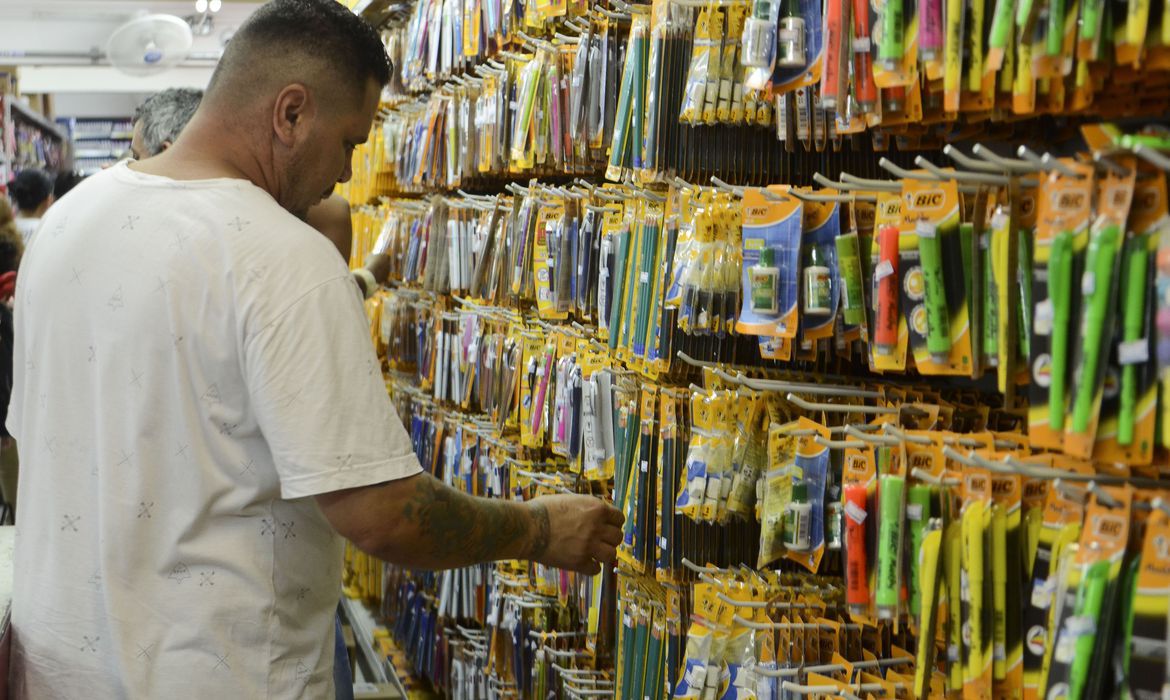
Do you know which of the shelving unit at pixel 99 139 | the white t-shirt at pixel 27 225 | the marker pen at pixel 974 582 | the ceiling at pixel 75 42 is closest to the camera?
the marker pen at pixel 974 582

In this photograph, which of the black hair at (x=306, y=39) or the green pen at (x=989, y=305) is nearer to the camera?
the green pen at (x=989, y=305)

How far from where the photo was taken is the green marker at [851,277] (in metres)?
1.73

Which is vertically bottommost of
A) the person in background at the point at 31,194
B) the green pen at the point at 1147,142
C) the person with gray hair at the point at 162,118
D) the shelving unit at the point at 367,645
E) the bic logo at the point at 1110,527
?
the shelving unit at the point at 367,645

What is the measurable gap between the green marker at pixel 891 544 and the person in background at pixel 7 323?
402cm

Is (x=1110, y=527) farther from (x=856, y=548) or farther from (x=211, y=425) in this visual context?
(x=211, y=425)

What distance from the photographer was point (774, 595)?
6.47 ft

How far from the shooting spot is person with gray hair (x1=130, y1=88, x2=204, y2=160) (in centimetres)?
337

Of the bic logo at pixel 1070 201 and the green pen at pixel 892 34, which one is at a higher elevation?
the green pen at pixel 892 34

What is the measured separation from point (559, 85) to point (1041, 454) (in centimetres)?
176

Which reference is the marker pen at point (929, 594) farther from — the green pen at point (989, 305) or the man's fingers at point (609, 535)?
the man's fingers at point (609, 535)

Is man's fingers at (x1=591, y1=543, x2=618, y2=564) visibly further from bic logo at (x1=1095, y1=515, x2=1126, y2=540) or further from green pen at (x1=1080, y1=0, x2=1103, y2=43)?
green pen at (x1=1080, y1=0, x2=1103, y2=43)

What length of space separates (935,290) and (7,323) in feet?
14.4

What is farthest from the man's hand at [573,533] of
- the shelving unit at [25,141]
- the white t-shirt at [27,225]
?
the shelving unit at [25,141]

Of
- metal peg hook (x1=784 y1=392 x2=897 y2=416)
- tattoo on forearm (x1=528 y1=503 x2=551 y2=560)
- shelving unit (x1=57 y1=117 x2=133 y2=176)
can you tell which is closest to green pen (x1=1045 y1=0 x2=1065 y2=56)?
metal peg hook (x1=784 y1=392 x2=897 y2=416)
